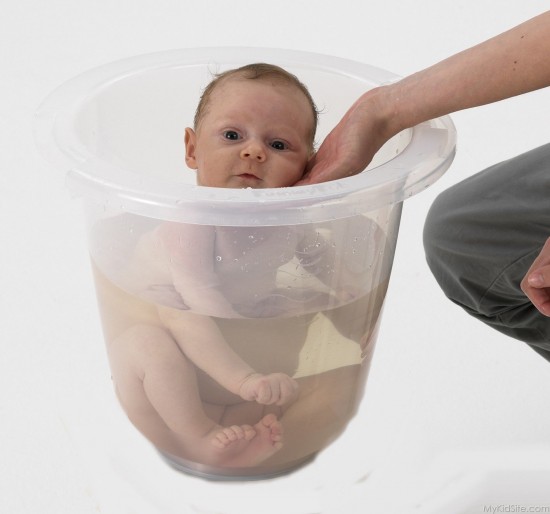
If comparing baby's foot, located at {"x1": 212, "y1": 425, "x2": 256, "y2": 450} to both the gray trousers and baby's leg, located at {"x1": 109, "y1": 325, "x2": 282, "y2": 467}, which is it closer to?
baby's leg, located at {"x1": 109, "y1": 325, "x2": 282, "y2": 467}

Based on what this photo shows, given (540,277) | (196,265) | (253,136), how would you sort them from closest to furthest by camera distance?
(540,277)
(196,265)
(253,136)

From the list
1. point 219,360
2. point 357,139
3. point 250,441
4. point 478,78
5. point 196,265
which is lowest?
point 250,441

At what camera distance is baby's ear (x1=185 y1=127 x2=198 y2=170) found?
1166 millimetres

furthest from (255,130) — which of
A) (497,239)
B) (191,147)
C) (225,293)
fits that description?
(497,239)

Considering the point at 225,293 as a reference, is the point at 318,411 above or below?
below

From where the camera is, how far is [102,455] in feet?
3.87

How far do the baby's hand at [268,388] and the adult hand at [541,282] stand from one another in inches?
11.5

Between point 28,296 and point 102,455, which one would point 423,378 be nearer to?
point 102,455

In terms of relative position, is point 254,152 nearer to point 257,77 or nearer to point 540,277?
point 257,77

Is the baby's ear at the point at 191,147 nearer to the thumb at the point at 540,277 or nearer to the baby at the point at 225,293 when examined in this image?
the baby at the point at 225,293

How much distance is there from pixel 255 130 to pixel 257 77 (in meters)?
0.07

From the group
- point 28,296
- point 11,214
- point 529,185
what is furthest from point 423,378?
point 11,214

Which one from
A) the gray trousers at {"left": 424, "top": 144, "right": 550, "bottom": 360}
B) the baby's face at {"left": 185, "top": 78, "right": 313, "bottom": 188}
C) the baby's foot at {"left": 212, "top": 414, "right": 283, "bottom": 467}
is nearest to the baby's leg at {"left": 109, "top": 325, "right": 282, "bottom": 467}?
the baby's foot at {"left": 212, "top": 414, "right": 283, "bottom": 467}

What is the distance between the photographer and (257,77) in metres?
1.12
